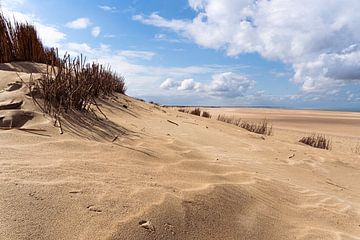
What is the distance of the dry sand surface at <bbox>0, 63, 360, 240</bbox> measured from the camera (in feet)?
5.87

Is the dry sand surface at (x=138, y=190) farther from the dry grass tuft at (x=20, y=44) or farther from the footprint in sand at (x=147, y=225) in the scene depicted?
the dry grass tuft at (x=20, y=44)

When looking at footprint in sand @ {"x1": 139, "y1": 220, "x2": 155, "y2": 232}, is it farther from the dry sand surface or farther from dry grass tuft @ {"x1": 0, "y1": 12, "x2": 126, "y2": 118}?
dry grass tuft @ {"x1": 0, "y1": 12, "x2": 126, "y2": 118}

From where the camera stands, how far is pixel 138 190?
87.2 inches

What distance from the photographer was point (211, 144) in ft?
15.4

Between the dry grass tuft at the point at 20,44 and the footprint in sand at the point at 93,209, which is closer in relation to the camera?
the footprint in sand at the point at 93,209

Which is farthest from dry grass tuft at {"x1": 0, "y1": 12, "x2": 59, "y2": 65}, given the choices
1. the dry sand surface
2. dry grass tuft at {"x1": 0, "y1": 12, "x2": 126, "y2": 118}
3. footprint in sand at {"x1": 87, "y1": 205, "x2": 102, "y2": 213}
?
footprint in sand at {"x1": 87, "y1": 205, "x2": 102, "y2": 213}

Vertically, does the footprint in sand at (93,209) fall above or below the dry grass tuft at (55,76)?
below

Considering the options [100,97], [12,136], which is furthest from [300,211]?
[100,97]

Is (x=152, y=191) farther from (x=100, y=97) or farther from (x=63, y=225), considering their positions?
(x=100, y=97)

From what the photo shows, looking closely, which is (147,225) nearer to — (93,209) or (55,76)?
(93,209)

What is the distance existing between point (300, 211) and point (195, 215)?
1.11 m

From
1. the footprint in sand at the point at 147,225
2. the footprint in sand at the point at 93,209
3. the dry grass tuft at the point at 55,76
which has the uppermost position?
the dry grass tuft at the point at 55,76

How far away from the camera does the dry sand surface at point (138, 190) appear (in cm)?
179

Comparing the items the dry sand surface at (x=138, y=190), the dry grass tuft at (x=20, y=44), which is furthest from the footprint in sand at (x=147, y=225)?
the dry grass tuft at (x=20, y=44)
